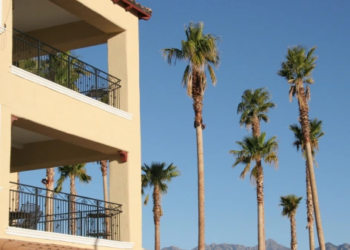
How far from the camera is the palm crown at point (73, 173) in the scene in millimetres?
50594

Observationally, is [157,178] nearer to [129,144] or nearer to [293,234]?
[293,234]

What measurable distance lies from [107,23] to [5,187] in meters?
6.99

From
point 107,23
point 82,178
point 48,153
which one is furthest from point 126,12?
point 82,178

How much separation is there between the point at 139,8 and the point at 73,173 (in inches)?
1230

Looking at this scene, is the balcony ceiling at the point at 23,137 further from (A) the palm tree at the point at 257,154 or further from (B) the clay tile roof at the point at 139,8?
(A) the palm tree at the point at 257,154

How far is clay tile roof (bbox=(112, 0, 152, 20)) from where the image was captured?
2070 centimetres

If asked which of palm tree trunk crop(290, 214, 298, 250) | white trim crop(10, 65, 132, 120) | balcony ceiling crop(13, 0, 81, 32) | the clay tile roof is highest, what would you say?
the clay tile roof

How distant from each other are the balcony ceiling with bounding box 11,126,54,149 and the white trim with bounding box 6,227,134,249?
386 centimetres

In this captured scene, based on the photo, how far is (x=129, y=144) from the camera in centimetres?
2003

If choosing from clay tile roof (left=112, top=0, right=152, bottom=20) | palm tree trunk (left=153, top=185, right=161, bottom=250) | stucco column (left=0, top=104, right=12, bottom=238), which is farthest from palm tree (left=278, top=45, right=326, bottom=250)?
stucco column (left=0, top=104, right=12, bottom=238)

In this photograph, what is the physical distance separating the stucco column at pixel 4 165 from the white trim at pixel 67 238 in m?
0.31

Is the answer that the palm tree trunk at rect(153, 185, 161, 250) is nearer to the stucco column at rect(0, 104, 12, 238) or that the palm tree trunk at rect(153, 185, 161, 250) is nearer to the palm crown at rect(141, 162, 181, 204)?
the palm crown at rect(141, 162, 181, 204)

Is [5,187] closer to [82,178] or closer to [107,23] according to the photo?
[107,23]

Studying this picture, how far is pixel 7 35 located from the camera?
16188mm
